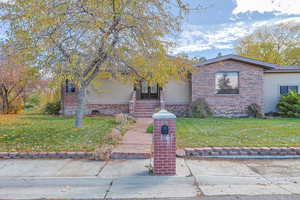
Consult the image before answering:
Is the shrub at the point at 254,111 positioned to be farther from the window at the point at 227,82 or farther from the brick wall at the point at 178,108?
the brick wall at the point at 178,108

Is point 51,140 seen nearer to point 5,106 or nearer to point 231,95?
point 231,95

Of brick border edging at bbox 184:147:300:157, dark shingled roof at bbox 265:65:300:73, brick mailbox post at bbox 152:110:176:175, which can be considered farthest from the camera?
dark shingled roof at bbox 265:65:300:73

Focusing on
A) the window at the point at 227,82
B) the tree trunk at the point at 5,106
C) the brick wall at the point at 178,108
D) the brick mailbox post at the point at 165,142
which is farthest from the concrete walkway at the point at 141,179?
the tree trunk at the point at 5,106

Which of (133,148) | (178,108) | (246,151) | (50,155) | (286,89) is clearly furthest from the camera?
(178,108)

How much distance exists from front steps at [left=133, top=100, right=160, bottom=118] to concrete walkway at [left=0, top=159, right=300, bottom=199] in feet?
26.6

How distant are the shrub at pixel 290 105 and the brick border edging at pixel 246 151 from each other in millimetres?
9031

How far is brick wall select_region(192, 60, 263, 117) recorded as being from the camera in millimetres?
13344

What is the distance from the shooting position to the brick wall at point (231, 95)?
13.3 meters

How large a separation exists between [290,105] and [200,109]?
5871 mm

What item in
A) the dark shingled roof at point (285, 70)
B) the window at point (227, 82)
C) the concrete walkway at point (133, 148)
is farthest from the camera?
the dark shingled roof at point (285, 70)

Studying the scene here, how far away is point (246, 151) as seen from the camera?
5.54m

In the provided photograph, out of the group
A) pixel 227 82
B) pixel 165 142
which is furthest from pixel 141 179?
pixel 227 82

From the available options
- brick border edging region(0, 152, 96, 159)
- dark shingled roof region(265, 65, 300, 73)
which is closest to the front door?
dark shingled roof region(265, 65, 300, 73)

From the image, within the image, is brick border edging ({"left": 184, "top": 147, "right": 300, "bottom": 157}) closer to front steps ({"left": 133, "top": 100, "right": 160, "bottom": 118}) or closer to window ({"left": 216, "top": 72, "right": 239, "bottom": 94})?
front steps ({"left": 133, "top": 100, "right": 160, "bottom": 118})
